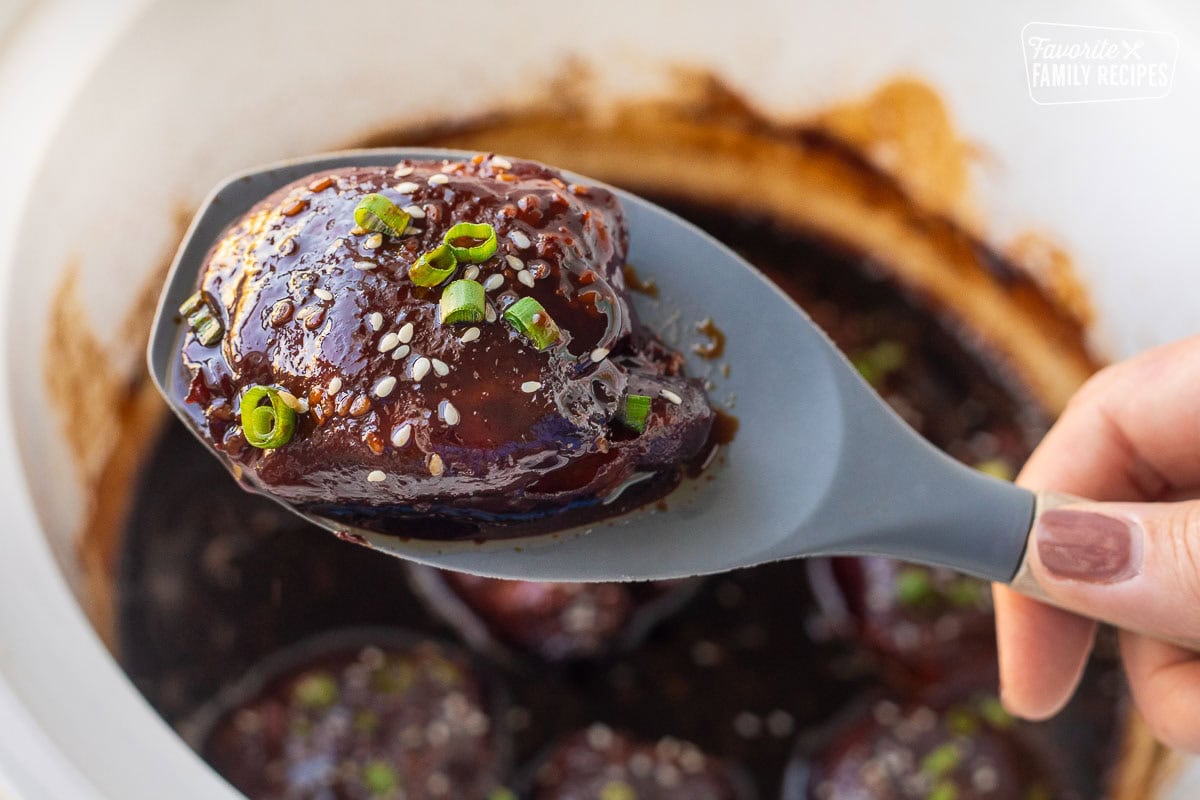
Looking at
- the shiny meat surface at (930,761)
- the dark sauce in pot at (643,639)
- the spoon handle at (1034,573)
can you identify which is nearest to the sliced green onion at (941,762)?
the shiny meat surface at (930,761)

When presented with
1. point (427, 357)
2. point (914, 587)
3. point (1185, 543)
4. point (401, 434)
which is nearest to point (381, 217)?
point (427, 357)

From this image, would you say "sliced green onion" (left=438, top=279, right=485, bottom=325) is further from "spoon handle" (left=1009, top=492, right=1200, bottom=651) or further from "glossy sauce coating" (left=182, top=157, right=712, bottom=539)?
"spoon handle" (left=1009, top=492, right=1200, bottom=651)

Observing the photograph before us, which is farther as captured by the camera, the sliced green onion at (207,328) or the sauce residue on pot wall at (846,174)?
the sauce residue on pot wall at (846,174)

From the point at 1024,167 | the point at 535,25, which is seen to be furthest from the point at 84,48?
the point at 1024,167

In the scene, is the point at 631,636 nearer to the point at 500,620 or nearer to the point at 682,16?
the point at 500,620

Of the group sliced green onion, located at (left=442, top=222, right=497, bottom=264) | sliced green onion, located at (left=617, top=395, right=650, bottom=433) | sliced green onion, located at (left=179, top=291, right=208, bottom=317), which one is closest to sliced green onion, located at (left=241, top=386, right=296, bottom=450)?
sliced green onion, located at (left=179, top=291, right=208, bottom=317)

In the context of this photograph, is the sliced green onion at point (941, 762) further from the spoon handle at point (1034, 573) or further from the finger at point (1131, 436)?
the spoon handle at point (1034, 573)
